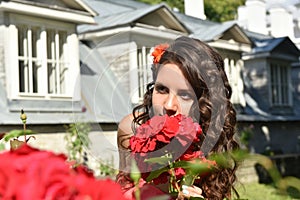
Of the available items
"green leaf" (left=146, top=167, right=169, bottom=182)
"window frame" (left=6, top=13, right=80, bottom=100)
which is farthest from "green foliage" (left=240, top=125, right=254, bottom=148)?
"green leaf" (left=146, top=167, right=169, bottom=182)

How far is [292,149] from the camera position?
17594 millimetres

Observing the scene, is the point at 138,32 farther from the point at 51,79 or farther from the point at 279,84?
the point at 279,84

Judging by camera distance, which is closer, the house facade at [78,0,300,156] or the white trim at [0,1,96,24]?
the white trim at [0,1,96,24]

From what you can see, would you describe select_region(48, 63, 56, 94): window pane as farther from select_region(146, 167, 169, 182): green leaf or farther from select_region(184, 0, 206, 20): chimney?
select_region(146, 167, 169, 182): green leaf

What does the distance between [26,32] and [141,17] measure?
2901 millimetres

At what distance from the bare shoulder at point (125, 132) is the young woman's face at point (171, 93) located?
8cm

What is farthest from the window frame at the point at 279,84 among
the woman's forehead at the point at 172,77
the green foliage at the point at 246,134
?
the woman's forehead at the point at 172,77

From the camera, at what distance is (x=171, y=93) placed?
158 centimetres

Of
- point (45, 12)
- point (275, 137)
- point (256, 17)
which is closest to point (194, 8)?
point (256, 17)

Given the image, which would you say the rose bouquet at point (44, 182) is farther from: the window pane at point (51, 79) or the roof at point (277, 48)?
the roof at point (277, 48)

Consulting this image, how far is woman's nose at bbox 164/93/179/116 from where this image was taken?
1.53m

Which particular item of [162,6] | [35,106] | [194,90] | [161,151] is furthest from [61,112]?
[161,151]

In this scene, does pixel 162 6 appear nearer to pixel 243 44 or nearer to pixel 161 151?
pixel 243 44

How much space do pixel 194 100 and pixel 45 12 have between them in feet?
27.7
